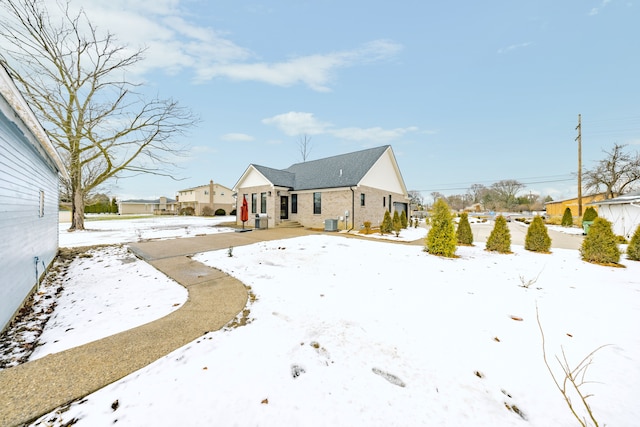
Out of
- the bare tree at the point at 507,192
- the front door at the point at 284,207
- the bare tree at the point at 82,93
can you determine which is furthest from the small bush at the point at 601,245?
the bare tree at the point at 507,192

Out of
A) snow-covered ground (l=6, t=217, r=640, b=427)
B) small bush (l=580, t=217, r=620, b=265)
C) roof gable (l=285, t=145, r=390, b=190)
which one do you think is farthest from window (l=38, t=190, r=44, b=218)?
small bush (l=580, t=217, r=620, b=265)

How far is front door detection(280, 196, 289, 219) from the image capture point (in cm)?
1845

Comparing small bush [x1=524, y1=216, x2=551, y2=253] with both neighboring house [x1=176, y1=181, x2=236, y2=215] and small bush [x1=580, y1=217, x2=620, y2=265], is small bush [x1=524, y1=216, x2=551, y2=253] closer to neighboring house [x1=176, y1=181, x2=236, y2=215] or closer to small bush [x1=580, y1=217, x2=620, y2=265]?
small bush [x1=580, y1=217, x2=620, y2=265]

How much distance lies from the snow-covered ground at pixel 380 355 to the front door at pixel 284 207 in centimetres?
1298

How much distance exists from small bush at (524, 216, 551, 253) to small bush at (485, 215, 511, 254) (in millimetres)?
974

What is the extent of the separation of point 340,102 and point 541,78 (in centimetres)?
1658

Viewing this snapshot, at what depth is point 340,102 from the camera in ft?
76.5

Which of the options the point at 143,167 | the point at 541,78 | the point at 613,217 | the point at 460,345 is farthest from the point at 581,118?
the point at 143,167

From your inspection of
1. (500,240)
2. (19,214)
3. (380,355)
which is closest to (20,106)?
(19,214)

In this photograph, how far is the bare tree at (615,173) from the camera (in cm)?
2442

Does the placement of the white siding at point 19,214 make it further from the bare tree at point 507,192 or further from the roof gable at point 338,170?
the bare tree at point 507,192

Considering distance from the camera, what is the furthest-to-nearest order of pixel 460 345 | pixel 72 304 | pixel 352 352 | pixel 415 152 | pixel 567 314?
1. pixel 415 152
2. pixel 72 304
3. pixel 567 314
4. pixel 460 345
5. pixel 352 352

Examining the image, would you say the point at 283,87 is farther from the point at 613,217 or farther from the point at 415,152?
the point at 613,217

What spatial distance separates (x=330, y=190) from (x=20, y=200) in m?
13.9
